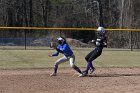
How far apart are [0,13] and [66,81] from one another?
4920 cm

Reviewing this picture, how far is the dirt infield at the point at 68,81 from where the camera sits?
12.2 meters

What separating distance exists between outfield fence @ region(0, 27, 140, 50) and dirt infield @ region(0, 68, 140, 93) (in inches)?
685

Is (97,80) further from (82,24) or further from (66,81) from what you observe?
(82,24)

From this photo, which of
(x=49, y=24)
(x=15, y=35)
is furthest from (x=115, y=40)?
(x=49, y=24)

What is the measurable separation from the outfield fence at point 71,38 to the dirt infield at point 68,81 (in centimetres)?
1740

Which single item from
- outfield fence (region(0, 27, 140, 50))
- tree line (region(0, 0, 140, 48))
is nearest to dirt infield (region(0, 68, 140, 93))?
outfield fence (region(0, 27, 140, 50))

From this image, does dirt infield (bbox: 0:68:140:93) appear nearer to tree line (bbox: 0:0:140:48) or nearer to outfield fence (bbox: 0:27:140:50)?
outfield fence (bbox: 0:27:140:50)

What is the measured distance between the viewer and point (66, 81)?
14.2 metres

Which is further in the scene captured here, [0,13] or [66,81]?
[0,13]

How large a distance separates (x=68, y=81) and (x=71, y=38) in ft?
88.4

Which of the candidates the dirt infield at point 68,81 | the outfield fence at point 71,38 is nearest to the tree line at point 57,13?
the outfield fence at point 71,38

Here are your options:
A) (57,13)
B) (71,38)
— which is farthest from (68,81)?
(57,13)

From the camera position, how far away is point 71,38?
4103 cm

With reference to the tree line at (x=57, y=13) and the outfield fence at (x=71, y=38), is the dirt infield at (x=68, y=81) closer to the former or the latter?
the outfield fence at (x=71, y=38)
